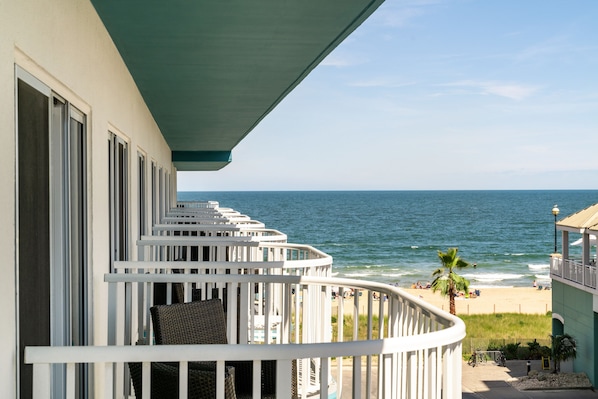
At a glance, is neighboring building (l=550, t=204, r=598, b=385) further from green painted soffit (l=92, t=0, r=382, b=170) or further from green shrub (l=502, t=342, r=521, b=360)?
green painted soffit (l=92, t=0, r=382, b=170)

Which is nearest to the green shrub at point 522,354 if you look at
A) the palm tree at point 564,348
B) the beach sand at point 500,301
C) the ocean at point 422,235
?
the palm tree at point 564,348

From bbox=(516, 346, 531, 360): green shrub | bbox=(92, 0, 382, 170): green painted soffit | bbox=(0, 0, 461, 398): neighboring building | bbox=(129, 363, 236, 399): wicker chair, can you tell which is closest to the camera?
bbox=(0, 0, 461, 398): neighboring building

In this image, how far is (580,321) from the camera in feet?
71.4

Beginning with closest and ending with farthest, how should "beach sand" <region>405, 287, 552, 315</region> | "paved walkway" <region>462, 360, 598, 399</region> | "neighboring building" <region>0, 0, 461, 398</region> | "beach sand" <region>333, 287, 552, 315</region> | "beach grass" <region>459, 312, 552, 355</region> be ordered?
"neighboring building" <region>0, 0, 461, 398</region> < "paved walkway" <region>462, 360, 598, 399</region> < "beach grass" <region>459, 312, 552, 355</region> < "beach sand" <region>333, 287, 552, 315</region> < "beach sand" <region>405, 287, 552, 315</region>

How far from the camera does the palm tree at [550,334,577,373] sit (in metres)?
21.7

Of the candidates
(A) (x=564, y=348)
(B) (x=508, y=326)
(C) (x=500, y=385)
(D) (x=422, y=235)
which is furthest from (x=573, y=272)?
(D) (x=422, y=235)

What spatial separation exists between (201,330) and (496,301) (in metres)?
35.0

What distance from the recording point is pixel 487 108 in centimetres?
7862

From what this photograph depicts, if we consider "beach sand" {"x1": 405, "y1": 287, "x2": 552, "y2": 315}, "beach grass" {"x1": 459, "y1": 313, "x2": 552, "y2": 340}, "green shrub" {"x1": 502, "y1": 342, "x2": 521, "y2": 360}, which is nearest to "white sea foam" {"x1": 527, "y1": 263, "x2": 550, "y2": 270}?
"beach sand" {"x1": 405, "y1": 287, "x2": 552, "y2": 315}

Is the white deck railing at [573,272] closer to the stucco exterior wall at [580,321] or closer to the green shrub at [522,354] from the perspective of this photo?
the stucco exterior wall at [580,321]

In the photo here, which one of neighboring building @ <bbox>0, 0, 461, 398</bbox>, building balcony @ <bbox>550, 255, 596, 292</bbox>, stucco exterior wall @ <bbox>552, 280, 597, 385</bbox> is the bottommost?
stucco exterior wall @ <bbox>552, 280, 597, 385</bbox>

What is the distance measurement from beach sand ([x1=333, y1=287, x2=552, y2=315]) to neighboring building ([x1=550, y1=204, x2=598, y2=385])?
1036 cm

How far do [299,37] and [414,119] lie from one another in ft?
253

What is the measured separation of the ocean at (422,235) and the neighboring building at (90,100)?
37454 mm
